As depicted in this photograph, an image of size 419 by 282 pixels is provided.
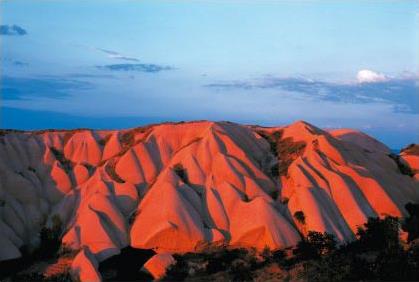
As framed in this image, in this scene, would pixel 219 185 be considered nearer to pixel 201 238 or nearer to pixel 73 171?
pixel 201 238

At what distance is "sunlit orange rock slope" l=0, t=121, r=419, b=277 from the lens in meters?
44.2

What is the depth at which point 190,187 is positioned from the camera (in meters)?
49.4

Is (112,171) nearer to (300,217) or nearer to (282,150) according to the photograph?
(282,150)

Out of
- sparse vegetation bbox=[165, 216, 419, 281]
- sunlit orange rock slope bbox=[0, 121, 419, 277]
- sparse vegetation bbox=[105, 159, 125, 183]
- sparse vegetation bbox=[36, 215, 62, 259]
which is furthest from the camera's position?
sparse vegetation bbox=[105, 159, 125, 183]

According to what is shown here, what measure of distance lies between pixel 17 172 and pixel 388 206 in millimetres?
32896

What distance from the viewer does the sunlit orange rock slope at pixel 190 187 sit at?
44.2 m

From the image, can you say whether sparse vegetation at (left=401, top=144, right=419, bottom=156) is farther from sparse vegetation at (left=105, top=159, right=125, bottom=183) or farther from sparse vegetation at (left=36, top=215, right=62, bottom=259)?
sparse vegetation at (left=36, top=215, right=62, bottom=259)

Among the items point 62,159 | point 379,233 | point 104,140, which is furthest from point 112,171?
point 379,233

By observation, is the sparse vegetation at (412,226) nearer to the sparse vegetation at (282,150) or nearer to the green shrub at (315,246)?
the green shrub at (315,246)

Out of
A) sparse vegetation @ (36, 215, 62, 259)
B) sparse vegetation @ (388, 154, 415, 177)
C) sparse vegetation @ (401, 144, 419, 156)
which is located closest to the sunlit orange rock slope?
sparse vegetation @ (388, 154, 415, 177)

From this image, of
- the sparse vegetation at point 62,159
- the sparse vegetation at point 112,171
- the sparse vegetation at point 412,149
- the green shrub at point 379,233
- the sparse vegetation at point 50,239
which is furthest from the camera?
the sparse vegetation at point 412,149

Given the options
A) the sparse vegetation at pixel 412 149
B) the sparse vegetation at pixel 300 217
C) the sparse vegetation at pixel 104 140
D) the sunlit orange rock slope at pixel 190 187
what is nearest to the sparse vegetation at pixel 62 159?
the sunlit orange rock slope at pixel 190 187

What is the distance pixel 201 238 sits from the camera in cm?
4356

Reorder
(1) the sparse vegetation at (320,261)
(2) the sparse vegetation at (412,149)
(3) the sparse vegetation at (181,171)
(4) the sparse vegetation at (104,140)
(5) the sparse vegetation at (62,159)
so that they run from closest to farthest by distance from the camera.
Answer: (1) the sparse vegetation at (320,261) < (3) the sparse vegetation at (181,171) < (5) the sparse vegetation at (62,159) < (2) the sparse vegetation at (412,149) < (4) the sparse vegetation at (104,140)
